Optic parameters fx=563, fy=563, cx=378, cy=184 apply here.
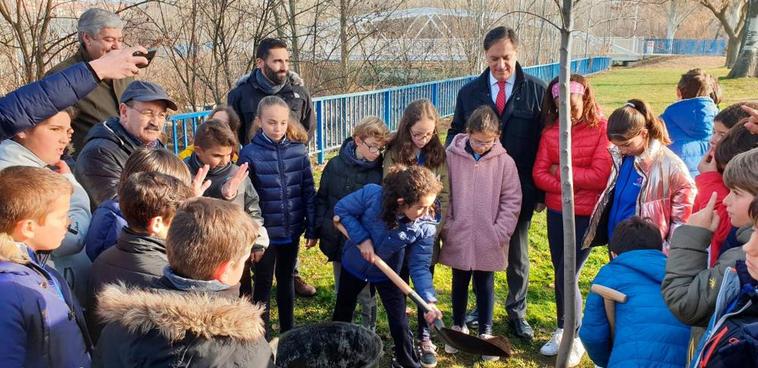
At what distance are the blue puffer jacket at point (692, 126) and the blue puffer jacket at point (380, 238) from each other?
2.05m

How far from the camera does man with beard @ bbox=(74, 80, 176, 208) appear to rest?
2.72m

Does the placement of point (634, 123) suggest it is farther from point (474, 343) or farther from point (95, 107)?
point (95, 107)

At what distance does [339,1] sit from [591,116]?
7.90 m

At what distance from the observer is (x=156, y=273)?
80.7 inches

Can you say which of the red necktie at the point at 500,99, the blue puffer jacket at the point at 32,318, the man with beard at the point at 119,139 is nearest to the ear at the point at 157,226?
the blue puffer jacket at the point at 32,318

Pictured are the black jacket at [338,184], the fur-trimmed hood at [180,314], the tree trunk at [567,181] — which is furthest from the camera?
the black jacket at [338,184]

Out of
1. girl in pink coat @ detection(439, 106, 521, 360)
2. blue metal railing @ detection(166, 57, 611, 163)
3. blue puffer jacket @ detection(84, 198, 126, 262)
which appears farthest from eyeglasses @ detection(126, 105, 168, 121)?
blue metal railing @ detection(166, 57, 611, 163)

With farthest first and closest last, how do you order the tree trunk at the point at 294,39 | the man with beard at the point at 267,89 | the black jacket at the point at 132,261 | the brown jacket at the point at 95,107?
the tree trunk at the point at 294,39, the man with beard at the point at 267,89, the brown jacket at the point at 95,107, the black jacket at the point at 132,261

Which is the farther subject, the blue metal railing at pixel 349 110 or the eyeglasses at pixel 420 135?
the blue metal railing at pixel 349 110

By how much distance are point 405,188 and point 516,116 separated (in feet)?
3.91

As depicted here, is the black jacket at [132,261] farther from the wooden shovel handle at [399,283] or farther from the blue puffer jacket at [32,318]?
the wooden shovel handle at [399,283]

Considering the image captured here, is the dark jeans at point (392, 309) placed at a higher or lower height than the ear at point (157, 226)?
lower

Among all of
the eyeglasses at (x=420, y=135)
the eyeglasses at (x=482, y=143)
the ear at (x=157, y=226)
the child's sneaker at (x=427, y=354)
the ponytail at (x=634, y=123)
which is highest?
the ponytail at (x=634, y=123)

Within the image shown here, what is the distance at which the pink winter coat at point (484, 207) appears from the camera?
11.1 ft
